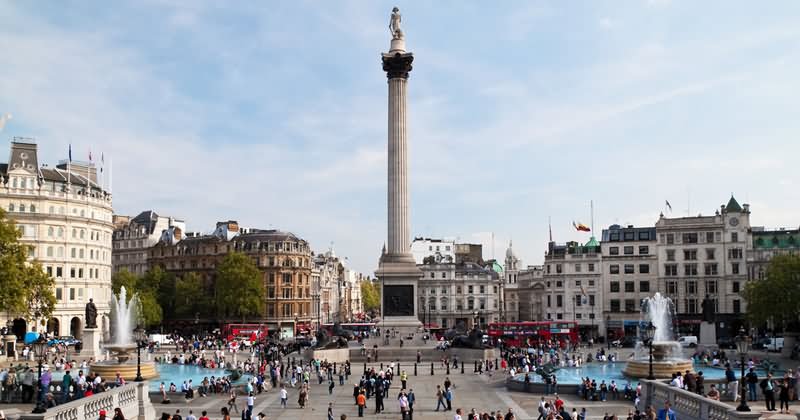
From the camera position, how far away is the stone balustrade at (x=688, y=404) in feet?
72.0

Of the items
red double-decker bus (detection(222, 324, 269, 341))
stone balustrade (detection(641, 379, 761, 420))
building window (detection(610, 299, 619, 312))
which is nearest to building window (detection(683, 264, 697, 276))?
building window (detection(610, 299, 619, 312))

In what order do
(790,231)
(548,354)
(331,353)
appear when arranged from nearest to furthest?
(331,353), (548,354), (790,231)

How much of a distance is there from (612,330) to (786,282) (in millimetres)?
35002

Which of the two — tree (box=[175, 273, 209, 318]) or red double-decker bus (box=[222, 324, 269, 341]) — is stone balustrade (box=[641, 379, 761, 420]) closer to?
red double-decker bus (box=[222, 324, 269, 341])

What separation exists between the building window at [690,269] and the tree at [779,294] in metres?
25.7

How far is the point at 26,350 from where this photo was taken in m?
65.8

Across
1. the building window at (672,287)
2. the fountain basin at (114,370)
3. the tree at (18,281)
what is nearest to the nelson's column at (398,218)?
the fountain basin at (114,370)

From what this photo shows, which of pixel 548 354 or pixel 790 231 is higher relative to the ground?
pixel 790 231

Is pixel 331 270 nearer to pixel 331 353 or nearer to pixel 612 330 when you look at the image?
pixel 612 330

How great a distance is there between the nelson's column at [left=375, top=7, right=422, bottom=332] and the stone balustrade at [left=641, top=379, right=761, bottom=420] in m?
37.1

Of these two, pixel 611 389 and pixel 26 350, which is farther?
pixel 26 350

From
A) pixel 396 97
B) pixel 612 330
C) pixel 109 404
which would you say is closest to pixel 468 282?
pixel 612 330

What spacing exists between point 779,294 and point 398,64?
3946 centimetres

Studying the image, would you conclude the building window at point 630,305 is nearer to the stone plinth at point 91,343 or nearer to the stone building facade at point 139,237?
the stone plinth at point 91,343
